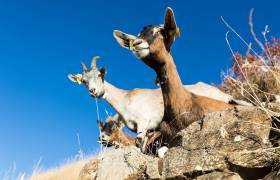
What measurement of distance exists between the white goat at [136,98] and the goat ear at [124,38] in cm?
500

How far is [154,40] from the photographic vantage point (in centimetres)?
753

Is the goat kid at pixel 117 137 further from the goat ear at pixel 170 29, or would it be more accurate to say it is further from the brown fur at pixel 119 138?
the goat ear at pixel 170 29

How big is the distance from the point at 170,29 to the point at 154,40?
1.17 ft

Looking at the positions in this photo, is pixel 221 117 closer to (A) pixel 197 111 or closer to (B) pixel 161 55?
(A) pixel 197 111

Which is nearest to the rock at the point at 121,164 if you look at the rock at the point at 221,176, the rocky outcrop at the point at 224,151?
the rocky outcrop at the point at 224,151

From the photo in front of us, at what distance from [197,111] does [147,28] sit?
68.3 inches

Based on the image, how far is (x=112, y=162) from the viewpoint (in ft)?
19.1

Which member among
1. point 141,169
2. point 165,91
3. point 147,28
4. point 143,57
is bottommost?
point 141,169

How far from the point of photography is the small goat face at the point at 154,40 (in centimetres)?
738

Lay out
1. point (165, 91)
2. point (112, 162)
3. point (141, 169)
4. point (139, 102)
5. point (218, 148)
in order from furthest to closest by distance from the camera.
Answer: point (139, 102) → point (165, 91) → point (112, 162) → point (141, 169) → point (218, 148)

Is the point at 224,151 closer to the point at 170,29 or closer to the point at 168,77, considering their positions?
the point at 168,77

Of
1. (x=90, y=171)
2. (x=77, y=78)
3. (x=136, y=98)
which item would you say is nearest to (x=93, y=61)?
(x=77, y=78)

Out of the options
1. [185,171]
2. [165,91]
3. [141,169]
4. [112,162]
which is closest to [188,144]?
[185,171]

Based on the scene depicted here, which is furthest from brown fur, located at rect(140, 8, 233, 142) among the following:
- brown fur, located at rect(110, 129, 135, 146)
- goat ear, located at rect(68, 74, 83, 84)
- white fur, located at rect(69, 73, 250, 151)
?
goat ear, located at rect(68, 74, 83, 84)
